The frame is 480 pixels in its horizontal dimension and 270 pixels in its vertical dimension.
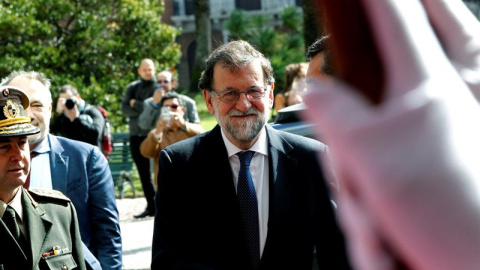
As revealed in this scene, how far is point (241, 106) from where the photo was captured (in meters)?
4.33

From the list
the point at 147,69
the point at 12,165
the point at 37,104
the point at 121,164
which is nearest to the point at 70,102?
the point at 147,69

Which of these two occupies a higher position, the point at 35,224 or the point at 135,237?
the point at 35,224

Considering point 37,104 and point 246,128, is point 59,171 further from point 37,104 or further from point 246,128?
point 246,128

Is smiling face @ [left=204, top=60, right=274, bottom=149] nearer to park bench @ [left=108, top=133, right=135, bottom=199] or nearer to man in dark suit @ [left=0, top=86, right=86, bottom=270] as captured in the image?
man in dark suit @ [left=0, top=86, right=86, bottom=270]

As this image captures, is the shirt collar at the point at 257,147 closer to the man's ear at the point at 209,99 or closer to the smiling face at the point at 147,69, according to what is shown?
the man's ear at the point at 209,99

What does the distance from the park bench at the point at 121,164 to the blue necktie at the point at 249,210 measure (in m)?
11.7

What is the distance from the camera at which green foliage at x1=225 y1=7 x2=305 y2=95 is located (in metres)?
28.3

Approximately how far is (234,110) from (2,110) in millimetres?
1176

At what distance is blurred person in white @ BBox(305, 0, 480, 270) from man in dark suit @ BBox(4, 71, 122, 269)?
14.8 feet

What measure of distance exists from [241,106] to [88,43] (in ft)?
49.9

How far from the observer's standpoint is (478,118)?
0.77 meters

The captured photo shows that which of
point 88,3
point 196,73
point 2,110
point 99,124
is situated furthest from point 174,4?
point 2,110

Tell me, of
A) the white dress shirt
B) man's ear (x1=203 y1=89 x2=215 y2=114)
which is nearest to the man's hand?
the white dress shirt

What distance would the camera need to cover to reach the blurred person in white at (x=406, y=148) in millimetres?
722
